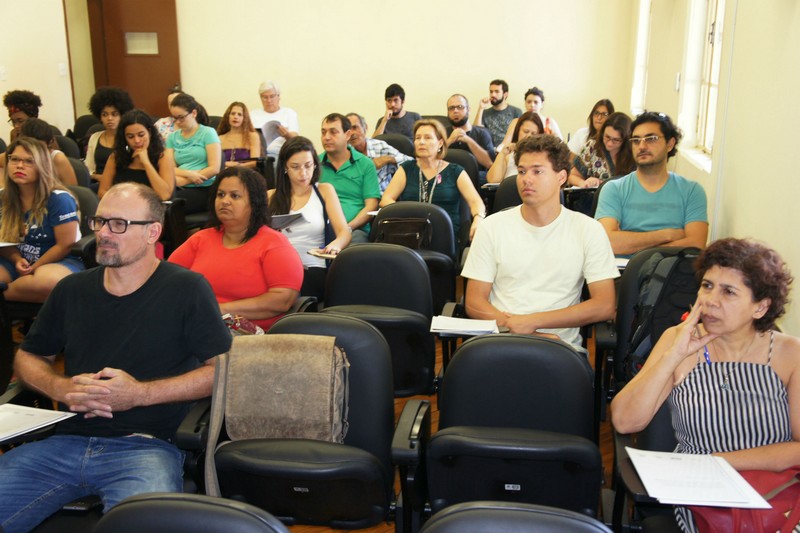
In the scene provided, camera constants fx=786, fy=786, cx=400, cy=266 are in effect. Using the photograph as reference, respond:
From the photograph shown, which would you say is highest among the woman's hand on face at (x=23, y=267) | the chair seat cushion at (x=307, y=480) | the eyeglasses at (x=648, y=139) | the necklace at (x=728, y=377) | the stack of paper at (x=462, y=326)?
the eyeglasses at (x=648, y=139)

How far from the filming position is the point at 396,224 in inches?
166

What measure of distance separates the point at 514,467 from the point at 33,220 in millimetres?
3099

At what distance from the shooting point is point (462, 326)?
113 inches

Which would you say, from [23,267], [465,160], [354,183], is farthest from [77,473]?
[465,160]

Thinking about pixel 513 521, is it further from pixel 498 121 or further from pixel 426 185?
pixel 498 121

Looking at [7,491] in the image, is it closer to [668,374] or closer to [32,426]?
[32,426]

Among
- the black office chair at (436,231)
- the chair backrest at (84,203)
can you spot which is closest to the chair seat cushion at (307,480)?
the black office chair at (436,231)

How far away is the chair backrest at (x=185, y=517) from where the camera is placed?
1.37 meters

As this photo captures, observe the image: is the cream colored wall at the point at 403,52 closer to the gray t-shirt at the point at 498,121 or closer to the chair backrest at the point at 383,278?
the gray t-shirt at the point at 498,121

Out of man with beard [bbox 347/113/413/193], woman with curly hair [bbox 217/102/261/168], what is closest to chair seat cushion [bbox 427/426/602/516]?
man with beard [bbox 347/113/413/193]

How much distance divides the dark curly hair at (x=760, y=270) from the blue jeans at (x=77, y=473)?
5.48 feet

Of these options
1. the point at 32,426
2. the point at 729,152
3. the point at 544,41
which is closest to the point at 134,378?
the point at 32,426

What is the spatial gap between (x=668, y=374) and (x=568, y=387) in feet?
1.01

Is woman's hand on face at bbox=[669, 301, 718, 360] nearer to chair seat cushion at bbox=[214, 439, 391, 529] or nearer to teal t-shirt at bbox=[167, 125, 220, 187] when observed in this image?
chair seat cushion at bbox=[214, 439, 391, 529]
